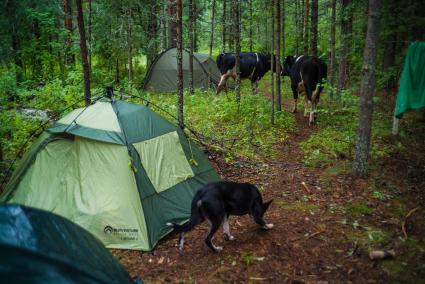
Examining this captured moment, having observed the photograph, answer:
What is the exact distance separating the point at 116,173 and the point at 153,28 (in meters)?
15.5

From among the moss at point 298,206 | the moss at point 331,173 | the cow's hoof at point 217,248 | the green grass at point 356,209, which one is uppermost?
the moss at point 331,173

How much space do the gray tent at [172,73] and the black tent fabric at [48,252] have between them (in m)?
15.4

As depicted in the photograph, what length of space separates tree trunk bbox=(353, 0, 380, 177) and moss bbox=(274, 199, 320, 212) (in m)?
1.41

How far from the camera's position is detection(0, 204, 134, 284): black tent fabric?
2.61m

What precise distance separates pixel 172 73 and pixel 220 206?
14.0m

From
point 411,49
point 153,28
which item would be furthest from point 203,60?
point 411,49

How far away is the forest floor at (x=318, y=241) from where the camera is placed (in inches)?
189

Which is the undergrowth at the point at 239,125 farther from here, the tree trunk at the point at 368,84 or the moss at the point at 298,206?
the tree trunk at the point at 368,84

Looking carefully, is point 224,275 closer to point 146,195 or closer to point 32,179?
point 146,195

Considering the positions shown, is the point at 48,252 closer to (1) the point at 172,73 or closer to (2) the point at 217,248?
(2) the point at 217,248

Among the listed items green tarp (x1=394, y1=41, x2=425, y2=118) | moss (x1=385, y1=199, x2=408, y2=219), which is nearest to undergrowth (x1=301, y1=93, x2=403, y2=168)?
green tarp (x1=394, y1=41, x2=425, y2=118)

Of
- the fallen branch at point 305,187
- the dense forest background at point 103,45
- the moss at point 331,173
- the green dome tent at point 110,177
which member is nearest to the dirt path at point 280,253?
the fallen branch at point 305,187

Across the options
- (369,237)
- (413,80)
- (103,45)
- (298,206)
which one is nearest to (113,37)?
(103,45)

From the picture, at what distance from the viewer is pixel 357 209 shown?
20.7 feet
